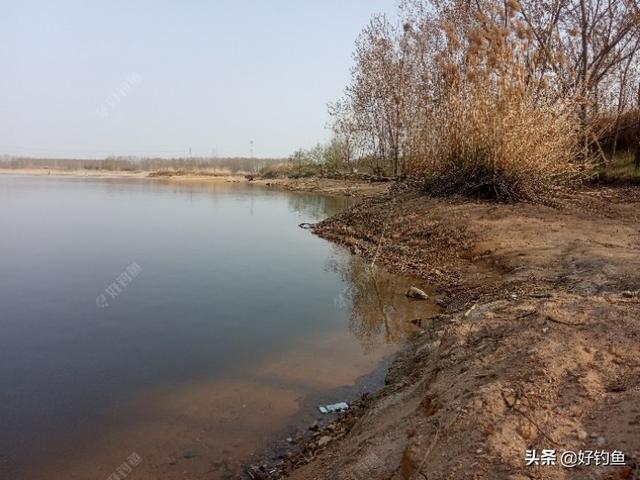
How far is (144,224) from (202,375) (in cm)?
1050

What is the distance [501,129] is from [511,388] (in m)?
8.16

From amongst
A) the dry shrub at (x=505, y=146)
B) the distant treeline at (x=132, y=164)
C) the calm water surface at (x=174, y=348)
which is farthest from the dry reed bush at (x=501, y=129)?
the distant treeline at (x=132, y=164)

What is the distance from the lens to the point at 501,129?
9734mm

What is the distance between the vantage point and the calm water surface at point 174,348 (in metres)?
3.55

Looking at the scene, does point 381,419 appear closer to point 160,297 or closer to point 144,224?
point 160,297

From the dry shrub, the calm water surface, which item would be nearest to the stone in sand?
the calm water surface

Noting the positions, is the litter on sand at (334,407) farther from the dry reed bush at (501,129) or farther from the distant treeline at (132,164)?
the distant treeline at (132,164)

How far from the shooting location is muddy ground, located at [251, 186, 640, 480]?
7.03 feet

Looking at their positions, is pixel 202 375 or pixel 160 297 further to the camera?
pixel 160 297

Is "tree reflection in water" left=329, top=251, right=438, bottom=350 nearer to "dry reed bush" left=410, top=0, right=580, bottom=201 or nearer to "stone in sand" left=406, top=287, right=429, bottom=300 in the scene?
"stone in sand" left=406, top=287, right=429, bottom=300

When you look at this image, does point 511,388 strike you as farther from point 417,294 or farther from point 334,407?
point 417,294

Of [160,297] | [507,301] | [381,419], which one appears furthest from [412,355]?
[160,297]

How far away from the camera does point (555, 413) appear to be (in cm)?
232

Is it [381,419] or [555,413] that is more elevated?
[555,413]
